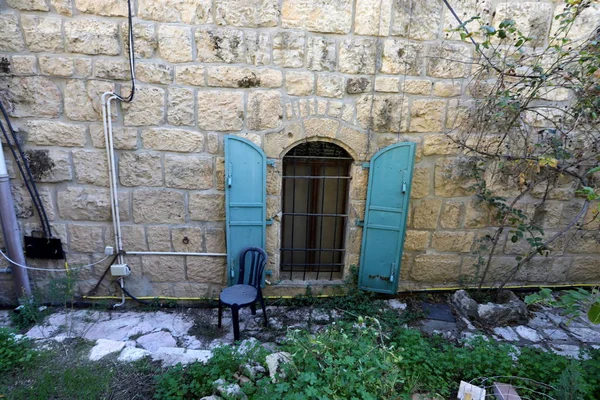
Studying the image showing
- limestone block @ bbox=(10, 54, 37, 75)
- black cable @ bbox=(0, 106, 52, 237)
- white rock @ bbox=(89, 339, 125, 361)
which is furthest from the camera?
black cable @ bbox=(0, 106, 52, 237)

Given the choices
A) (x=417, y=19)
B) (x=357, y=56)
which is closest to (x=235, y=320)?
(x=357, y=56)

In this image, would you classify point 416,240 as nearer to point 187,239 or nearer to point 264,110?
point 264,110

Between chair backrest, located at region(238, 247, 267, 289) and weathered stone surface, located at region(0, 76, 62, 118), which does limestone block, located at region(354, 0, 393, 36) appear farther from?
weathered stone surface, located at region(0, 76, 62, 118)

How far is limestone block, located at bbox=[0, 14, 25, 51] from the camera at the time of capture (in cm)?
284

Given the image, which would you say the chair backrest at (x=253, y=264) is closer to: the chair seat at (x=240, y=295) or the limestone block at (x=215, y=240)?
the chair seat at (x=240, y=295)

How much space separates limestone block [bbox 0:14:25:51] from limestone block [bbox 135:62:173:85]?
38.1 inches

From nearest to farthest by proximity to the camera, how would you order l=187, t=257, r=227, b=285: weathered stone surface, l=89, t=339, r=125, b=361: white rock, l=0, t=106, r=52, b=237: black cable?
l=89, t=339, r=125, b=361: white rock, l=0, t=106, r=52, b=237: black cable, l=187, t=257, r=227, b=285: weathered stone surface

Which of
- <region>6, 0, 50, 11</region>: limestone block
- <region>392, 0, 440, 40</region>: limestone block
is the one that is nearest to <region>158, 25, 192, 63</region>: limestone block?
<region>6, 0, 50, 11</region>: limestone block

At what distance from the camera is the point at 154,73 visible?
3.01m

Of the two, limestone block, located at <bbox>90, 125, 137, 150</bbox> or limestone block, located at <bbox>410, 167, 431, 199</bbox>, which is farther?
limestone block, located at <bbox>410, 167, 431, 199</bbox>

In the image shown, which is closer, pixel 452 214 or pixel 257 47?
pixel 257 47

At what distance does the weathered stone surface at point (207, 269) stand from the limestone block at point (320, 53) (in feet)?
6.77

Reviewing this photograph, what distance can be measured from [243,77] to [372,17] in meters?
1.25

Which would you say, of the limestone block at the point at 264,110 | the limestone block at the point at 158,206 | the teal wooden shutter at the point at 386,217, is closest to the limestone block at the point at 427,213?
the teal wooden shutter at the point at 386,217
